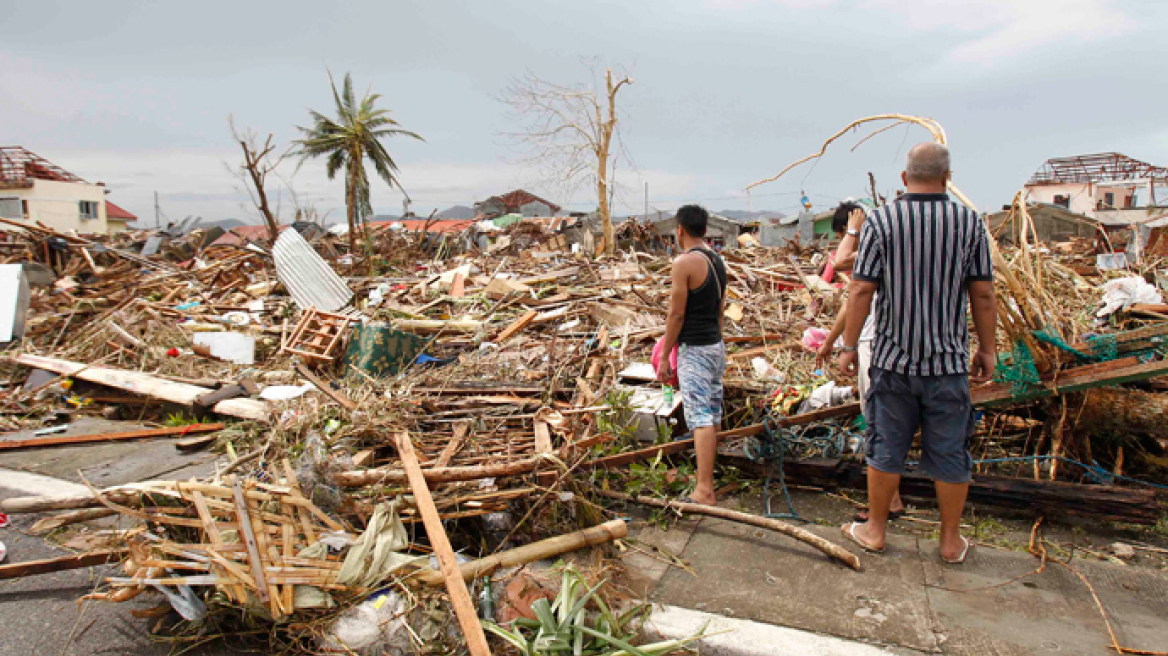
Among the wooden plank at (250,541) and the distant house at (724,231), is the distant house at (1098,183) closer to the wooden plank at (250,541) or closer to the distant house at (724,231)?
the distant house at (724,231)

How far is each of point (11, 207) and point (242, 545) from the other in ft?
166

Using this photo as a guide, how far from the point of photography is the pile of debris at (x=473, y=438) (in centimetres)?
267

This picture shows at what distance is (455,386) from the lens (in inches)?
178

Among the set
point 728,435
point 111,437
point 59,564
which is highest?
point 728,435

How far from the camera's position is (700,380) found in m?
3.73

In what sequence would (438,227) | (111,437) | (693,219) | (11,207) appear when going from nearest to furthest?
1. (693,219)
2. (111,437)
3. (438,227)
4. (11,207)

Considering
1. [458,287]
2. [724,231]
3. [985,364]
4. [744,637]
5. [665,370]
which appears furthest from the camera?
[724,231]

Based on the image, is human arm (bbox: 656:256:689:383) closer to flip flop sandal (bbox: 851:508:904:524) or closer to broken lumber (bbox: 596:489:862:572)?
broken lumber (bbox: 596:489:862:572)

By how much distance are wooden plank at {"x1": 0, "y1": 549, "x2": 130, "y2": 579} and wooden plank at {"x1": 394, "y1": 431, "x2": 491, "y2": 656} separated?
1.53 m

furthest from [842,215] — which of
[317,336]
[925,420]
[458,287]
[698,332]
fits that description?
[458,287]

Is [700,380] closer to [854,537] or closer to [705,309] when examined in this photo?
[705,309]

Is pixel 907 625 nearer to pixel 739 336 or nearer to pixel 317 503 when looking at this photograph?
pixel 317 503

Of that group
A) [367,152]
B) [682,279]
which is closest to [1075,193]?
[367,152]

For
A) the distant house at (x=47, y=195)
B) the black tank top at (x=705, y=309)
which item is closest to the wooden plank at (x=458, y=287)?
the black tank top at (x=705, y=309)
